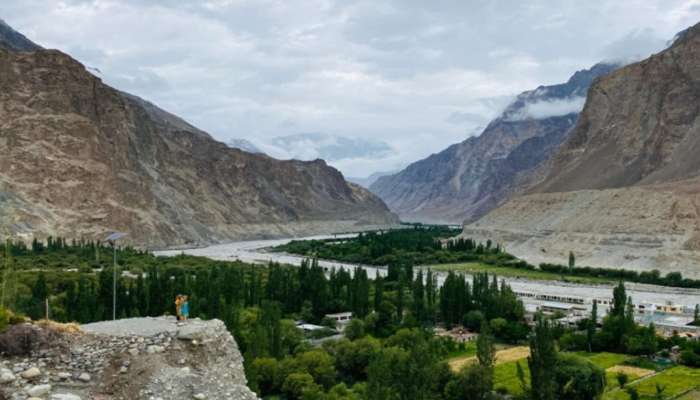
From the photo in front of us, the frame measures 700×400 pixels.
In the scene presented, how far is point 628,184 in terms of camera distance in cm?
10412

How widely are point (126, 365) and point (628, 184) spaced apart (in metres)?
103

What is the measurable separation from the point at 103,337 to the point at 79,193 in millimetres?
94362

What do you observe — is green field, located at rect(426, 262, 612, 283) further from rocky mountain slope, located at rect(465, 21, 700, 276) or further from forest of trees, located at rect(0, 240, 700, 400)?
forest of trees, located at rect(0, 240, 700, 400)

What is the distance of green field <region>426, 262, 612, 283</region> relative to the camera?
75.7 m

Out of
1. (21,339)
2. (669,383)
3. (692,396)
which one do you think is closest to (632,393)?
(692,396)

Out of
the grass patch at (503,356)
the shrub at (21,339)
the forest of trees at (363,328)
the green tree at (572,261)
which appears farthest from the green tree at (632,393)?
the green tree at (572,261)

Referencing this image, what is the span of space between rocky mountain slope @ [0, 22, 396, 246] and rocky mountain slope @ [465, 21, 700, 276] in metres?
51.6

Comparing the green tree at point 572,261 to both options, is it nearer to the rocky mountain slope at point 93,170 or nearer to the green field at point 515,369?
the green field at point 515,369

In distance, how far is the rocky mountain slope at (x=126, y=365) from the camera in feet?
35.2

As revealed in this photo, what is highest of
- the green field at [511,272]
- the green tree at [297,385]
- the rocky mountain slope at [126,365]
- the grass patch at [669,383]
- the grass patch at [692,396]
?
the rocky mountain slope at [126,365]

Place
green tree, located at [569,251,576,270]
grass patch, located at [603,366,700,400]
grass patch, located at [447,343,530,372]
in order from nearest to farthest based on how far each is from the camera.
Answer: grass patch, located at [603,366,700,400] < grass patch, located at [447,343,530,372] < green tree, located at [569,251,576,270]

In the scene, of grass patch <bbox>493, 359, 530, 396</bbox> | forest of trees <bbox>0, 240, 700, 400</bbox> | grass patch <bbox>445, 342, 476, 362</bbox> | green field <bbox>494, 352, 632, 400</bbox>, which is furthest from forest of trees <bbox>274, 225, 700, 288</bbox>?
grass patch <bbox>493, 359, 530, 396</bbox>

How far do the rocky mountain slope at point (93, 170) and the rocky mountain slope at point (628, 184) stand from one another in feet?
169

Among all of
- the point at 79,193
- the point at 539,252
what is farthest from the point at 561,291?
the point at 79,193
